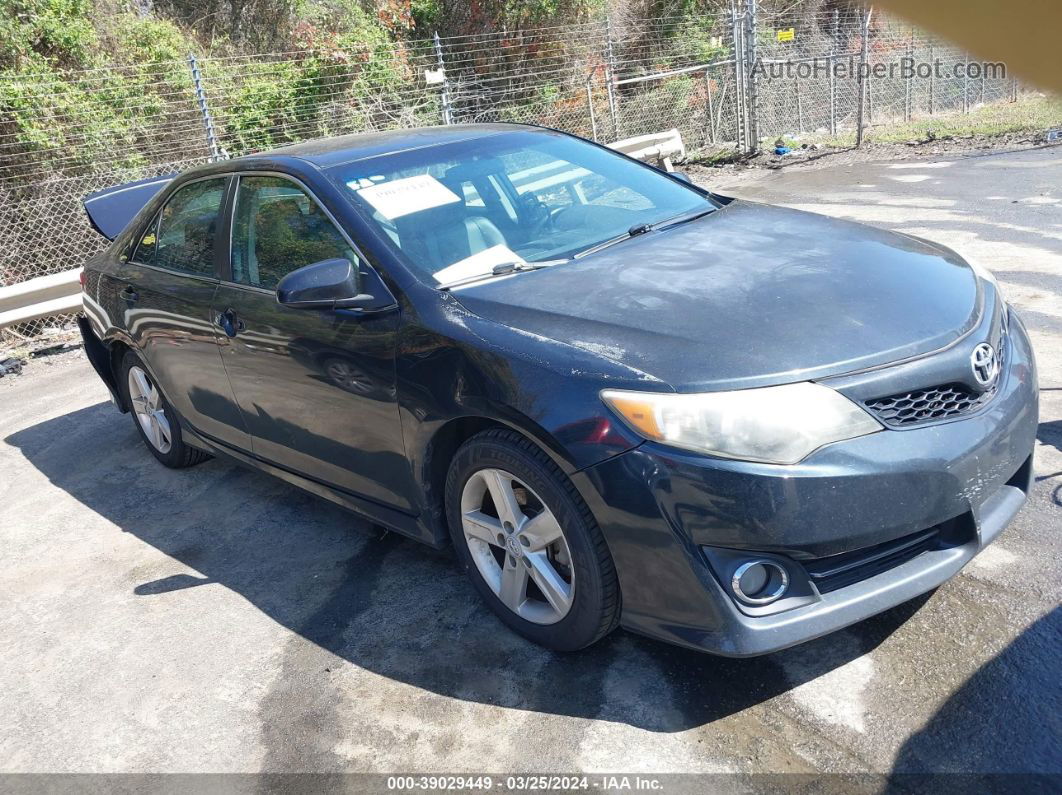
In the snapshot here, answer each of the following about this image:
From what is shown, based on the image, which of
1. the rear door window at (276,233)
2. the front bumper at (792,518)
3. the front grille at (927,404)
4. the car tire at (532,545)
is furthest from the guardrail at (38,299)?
the front grille at (927,404)

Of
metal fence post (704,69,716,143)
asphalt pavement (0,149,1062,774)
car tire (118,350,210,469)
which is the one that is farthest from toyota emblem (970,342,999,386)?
metal fence post (704,69,716,143)

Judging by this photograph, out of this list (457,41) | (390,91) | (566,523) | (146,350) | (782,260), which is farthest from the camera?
(457,41)

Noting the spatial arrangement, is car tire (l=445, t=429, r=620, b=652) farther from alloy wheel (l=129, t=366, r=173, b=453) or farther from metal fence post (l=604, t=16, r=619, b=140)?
metal fence post (l=604, t=16, r=619, b=140)

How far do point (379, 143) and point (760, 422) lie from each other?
95.0 inches

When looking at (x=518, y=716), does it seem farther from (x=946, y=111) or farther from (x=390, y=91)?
(x=946, y=111)

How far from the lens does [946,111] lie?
20953 millimetres

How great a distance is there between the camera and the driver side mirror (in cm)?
337

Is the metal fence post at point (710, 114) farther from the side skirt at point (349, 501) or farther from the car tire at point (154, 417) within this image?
the side skirt at point (349, 501)

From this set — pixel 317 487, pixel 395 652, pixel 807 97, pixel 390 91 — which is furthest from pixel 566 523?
pixel 807 97

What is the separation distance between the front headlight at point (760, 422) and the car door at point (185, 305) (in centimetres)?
240

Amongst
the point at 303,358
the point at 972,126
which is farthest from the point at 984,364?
the point at 972,126

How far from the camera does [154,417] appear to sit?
5379mm

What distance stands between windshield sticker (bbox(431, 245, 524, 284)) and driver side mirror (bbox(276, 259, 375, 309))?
0.92 ft

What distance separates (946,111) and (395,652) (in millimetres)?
21231
